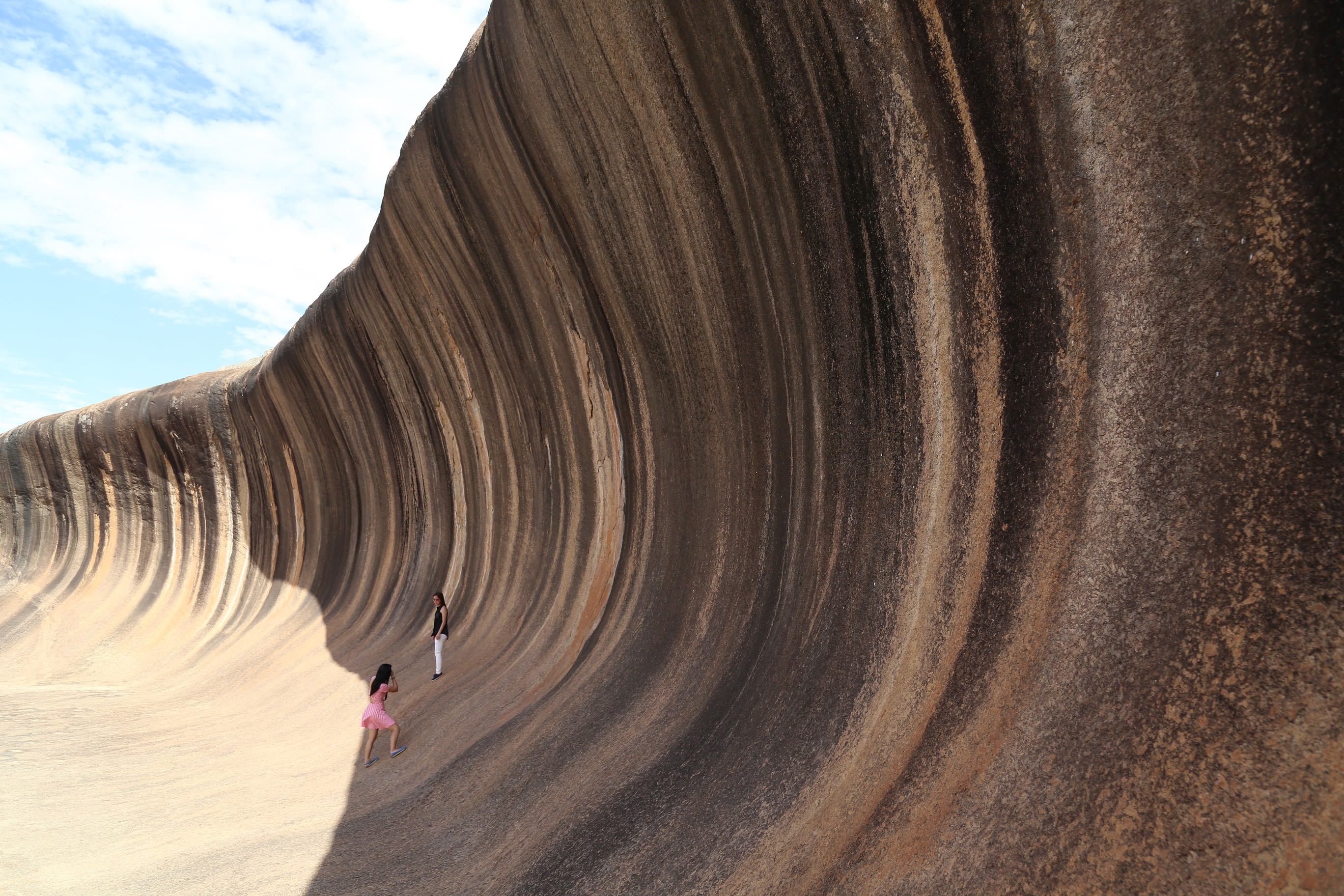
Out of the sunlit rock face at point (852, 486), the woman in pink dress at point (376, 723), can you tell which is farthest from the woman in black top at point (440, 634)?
the woman in pink dress at point (376, 723)

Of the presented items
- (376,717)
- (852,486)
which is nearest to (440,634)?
(376,717)

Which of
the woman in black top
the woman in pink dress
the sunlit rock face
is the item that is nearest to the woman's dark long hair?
the woman in pink dress

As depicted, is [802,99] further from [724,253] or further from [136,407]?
[136,407]

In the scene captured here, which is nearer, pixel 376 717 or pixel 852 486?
pixel 852 486

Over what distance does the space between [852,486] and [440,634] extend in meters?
4.60

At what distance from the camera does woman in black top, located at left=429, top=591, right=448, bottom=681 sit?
6.41 metres

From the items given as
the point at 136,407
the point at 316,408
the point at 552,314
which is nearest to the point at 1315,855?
the point at 552,314

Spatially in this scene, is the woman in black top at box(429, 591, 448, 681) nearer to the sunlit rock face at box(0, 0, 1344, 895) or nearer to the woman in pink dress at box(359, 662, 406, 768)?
the sunlit rock face at box(0, 0, 1344, 895)

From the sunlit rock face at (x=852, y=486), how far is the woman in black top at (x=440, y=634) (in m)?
0.10

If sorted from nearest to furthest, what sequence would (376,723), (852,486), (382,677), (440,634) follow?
(852,486) → (376,723) → (382,677) → (440,634)

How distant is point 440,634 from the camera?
6535 millimetres

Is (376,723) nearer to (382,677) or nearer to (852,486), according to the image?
(382,677)

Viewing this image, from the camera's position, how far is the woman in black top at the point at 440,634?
6.41m

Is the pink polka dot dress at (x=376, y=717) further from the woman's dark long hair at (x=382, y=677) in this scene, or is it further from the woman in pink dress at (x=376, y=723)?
the woman's dark long hair at (x=382, y=677)
